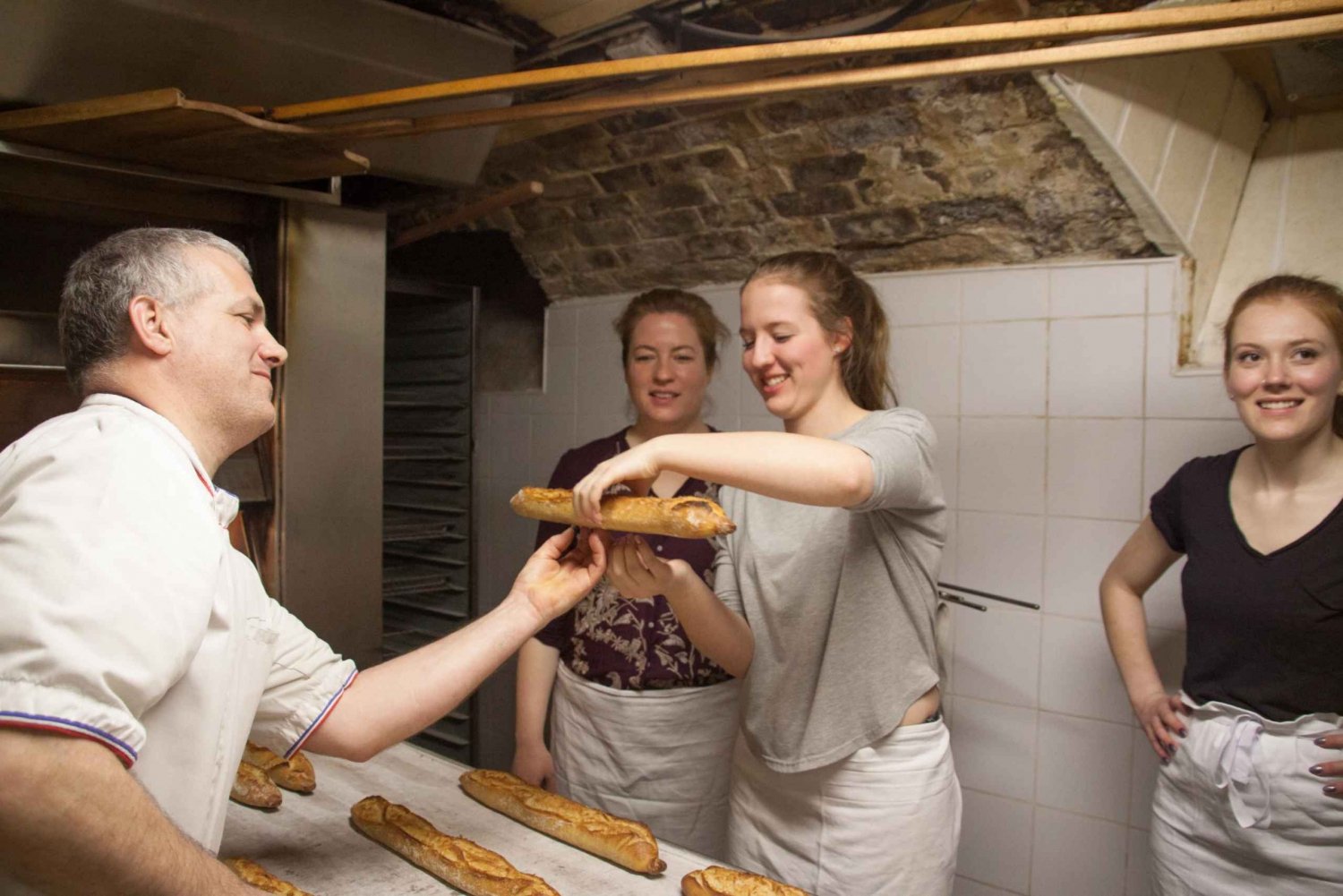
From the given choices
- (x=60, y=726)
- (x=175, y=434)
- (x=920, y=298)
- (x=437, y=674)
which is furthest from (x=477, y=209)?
(x=60, y=726)

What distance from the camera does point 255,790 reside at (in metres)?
1.84

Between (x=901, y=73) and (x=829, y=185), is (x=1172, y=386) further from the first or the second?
(x=901, y=73)

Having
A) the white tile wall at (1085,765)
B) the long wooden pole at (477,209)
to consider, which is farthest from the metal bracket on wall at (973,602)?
the long wooden pole at (477,209)

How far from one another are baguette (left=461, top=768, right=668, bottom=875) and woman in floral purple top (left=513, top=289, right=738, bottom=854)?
1.38 feet

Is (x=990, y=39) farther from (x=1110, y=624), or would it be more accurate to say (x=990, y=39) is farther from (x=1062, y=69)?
(x=1110, y=624)

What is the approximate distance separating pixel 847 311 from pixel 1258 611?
1044 millimetres

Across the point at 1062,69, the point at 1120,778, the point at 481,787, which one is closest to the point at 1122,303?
the point at 1062,69

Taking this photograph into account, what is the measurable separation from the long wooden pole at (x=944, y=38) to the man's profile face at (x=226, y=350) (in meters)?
0.61

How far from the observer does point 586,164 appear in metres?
3.41

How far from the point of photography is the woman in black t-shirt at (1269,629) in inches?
73.3

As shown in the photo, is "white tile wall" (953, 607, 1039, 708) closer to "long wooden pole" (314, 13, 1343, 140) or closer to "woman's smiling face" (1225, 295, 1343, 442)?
"woman's smiling face" (1225, 295, 1343, 442)

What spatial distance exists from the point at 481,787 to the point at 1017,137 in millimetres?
2158

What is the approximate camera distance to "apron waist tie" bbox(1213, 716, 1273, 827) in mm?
1905

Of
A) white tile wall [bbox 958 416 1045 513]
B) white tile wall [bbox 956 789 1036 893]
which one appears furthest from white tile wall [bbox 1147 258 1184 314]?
white tile wall [bbox 956 789 1036 893]
